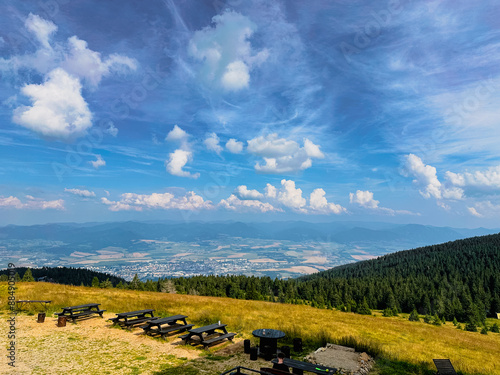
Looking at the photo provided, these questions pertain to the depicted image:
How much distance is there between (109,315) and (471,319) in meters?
103

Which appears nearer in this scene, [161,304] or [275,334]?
[275,334]

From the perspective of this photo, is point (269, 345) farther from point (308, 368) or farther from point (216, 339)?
point (308, 368)

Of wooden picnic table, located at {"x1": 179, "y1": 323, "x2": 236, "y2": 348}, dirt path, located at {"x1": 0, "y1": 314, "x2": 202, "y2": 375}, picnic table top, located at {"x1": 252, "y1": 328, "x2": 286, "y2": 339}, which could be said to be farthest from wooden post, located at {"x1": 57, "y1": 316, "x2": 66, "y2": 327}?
picnic table top, located at {"x1": 252, "y1": 328, "x2": 286, "y2": 339}

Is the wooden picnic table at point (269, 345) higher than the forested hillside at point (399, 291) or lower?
higher

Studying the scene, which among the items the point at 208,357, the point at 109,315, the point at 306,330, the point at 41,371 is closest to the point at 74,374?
the point at 41,371

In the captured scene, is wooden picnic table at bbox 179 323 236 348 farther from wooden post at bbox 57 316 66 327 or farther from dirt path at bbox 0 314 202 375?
wooden post at bbox 57 316 66 327

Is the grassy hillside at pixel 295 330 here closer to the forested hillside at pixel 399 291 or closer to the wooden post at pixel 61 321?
the wooden post at pixel 61 321

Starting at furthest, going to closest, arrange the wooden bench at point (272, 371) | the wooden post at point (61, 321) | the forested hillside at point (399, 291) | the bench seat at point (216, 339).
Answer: the forested hillside at point (399, 291), the wooden post at point (61, 321), the bench seat at point (216, 339), the wooden bench at point (272, 371)

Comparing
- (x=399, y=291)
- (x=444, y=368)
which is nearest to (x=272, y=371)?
(x=444, y=368)

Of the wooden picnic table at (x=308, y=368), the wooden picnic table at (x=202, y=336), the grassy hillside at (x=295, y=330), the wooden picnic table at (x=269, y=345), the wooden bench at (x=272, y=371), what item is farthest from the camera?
the wooden picnic table at (x=202, y=336)

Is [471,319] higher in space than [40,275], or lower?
lower

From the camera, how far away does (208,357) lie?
14.3m

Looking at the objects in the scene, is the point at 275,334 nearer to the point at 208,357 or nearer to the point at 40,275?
the point at 208,357

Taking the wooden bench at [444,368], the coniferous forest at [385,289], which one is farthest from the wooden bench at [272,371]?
the coniferous forest at [385,289]
